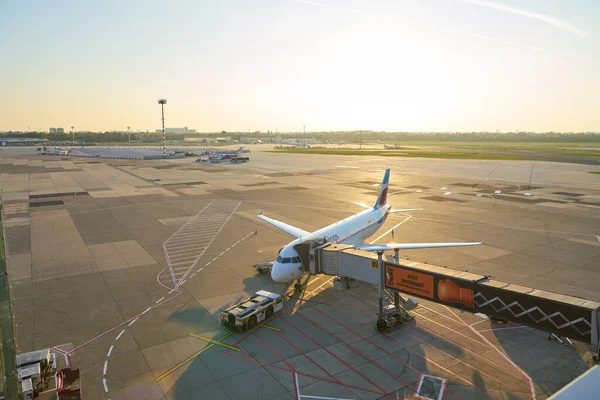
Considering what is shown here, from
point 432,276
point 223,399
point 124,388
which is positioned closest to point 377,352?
point 432,276

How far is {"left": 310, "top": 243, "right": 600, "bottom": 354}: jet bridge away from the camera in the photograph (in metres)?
19.4

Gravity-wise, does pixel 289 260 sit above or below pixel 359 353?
above

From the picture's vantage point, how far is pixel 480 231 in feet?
178

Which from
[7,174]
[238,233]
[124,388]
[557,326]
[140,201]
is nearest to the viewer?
[557,326]

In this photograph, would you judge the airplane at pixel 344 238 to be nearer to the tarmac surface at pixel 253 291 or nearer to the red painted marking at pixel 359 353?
the tarmac surface at pixel 253 291

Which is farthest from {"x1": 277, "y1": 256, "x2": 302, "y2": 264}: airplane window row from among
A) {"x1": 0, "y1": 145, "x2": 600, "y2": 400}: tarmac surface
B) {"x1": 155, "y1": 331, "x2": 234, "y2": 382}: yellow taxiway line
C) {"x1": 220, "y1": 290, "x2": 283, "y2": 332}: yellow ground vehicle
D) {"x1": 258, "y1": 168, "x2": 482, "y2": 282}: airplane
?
{"x1": 155, "y1": 331, "x2": 234, "y2": 382}: yellow taxiway line

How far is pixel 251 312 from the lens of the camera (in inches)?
1089

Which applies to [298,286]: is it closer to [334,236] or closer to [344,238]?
[334,236]

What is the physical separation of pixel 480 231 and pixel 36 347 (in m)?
50.6

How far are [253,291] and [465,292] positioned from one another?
694 inches

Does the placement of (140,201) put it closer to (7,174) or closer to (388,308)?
(388,308)

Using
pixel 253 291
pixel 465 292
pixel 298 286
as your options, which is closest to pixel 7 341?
pixel 253 291

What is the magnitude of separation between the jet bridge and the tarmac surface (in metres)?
3.34

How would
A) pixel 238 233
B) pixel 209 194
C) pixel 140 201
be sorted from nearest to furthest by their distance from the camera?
pixel 238 233, pixel 140 201, pixel 209 194
